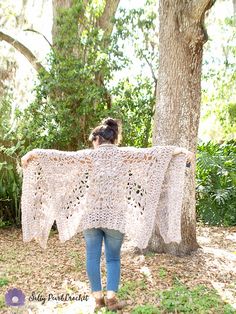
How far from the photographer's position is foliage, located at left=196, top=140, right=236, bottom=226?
9.60 meters

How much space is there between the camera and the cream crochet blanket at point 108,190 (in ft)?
15.0

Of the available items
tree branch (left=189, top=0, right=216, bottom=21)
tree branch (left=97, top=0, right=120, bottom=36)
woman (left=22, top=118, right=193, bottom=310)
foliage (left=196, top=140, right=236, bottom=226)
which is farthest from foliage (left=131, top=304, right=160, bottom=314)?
tree branch (left=97, top=0, right=120, bottom=36)

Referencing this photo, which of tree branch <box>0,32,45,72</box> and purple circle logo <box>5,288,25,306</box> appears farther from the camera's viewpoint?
tree branch <box>0,32,45,72</box>

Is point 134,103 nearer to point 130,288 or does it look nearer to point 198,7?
point 198,7

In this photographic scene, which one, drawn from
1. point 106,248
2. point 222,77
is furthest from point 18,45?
point 106,248

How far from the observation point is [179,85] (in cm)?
653

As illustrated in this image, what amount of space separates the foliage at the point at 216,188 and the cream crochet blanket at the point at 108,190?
4858 millimetres

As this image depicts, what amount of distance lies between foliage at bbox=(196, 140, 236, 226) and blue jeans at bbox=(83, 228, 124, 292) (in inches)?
202

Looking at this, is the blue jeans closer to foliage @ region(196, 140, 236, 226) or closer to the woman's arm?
the woman's arm

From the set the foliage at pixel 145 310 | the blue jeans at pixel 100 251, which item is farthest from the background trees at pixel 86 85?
the foliage at pixel 145 310

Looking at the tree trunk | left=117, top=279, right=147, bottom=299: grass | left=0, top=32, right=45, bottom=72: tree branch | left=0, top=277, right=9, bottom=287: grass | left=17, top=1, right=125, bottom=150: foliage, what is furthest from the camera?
left=0, top=32, right=45, bottom=72: tree branch

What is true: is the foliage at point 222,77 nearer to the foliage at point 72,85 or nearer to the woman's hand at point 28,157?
the foliage at point 72,85

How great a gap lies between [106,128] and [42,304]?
178 centimetres

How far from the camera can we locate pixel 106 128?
468cm
